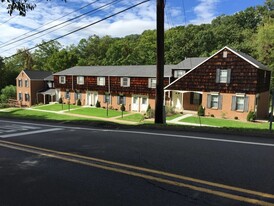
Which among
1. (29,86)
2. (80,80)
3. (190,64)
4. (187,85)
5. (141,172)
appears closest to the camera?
(141,172)

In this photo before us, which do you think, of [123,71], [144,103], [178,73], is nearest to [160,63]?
[178,73]

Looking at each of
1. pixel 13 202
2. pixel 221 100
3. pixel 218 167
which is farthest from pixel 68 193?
pixel 221 100

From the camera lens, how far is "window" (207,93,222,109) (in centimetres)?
2702

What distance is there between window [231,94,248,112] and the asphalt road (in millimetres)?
19335

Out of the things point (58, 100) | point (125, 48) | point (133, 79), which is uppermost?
point (125, 48)

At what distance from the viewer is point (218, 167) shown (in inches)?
193

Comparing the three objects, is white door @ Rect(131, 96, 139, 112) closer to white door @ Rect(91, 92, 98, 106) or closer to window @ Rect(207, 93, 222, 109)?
white door @ Rect(91, 92, 98, 106)

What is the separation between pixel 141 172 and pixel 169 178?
0.61 metres

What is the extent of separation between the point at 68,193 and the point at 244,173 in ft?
10.1

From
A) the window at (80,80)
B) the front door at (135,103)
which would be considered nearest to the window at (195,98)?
the front door at (135,103)

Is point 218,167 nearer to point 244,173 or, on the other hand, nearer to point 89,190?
point 244,173

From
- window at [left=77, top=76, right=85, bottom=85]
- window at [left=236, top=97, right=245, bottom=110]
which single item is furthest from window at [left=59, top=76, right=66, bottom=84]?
window at [left=236, top=97, right=245, bottom=110]

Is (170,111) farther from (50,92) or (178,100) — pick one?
(50,92)

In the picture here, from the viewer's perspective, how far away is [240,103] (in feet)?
85.1
